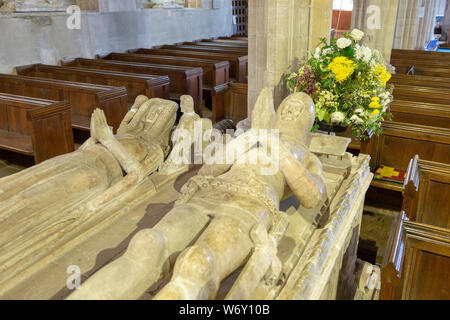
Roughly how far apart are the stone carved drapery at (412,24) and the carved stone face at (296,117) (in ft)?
30.6

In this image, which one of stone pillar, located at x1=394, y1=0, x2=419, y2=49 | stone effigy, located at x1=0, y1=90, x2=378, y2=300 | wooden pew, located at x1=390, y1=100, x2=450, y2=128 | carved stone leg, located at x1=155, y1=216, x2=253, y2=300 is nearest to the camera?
carved stone leg, located at x1=155, y1=216, x2=253, y2=300

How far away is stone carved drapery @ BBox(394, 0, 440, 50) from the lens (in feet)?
37.2

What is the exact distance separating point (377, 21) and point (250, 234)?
5611mm

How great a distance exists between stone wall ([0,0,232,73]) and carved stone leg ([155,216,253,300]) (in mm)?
7865

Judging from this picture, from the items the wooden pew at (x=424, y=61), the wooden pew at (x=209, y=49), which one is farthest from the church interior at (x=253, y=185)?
the wooden pew at (x=209, y=49)

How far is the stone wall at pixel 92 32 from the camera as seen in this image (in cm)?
823

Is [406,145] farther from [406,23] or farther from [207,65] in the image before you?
[406,23]

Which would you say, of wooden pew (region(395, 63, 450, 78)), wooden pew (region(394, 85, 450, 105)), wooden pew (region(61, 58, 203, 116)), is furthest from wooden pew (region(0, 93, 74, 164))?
wooden pew (region(395, 63, 450, 78))

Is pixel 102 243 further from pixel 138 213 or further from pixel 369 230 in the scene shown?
pixel 369 230

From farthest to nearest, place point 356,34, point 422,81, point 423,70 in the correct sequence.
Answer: point 423,70, point 422,81, point 356,34

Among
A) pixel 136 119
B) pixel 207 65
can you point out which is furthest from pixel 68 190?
pixel 207 65

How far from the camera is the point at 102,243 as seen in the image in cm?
272

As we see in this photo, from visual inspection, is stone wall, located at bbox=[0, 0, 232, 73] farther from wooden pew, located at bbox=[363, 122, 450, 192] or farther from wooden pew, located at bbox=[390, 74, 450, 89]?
wooden pew, located at bbox=[363, 122, 450, 192]

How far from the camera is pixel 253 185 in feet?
8.52
